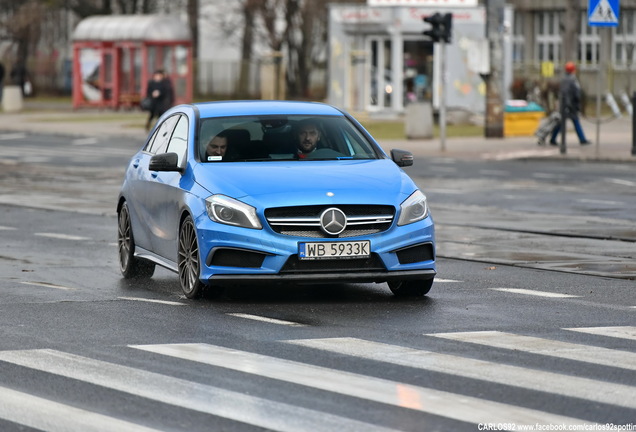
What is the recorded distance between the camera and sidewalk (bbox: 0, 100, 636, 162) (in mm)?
34000

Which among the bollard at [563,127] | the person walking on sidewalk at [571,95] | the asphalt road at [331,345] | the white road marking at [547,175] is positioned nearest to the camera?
the asphalt road at [331,345]

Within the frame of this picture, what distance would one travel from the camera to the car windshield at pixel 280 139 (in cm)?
1232

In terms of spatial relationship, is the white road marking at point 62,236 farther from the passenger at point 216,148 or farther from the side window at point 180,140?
the passenger at point 216,148

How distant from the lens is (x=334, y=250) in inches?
440

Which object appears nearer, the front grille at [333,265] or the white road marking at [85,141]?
the front grille at [333,265]

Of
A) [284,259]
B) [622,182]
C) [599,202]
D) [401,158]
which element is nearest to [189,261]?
[284,259]

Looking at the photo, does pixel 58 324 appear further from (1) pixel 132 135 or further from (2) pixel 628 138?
(1) pixel 132 135

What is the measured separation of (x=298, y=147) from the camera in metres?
12.4

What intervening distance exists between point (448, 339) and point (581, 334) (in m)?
0.85

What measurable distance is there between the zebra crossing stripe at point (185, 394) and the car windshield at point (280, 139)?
134 inches

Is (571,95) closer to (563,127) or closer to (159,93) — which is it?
(563,127)

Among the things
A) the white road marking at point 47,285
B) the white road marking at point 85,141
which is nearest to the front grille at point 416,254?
the white road marking at point 47,285

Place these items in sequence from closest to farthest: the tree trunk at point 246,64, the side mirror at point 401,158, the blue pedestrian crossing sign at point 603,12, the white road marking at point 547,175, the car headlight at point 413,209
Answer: the car headlight at point 413,209
the side mirror at point 401,158
the white road marking at point 547,175
the blue pedestrian crossing sign at point 603,12
the tree trunk at point 246,64

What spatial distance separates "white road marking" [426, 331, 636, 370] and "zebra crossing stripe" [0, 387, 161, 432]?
2.86 metres
